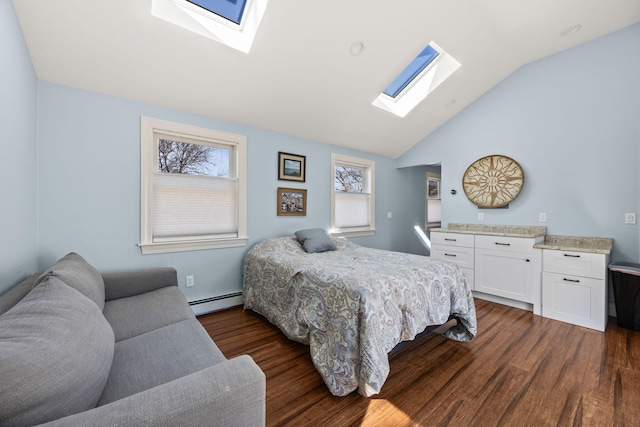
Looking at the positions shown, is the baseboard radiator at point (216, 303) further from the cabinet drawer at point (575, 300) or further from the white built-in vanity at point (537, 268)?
the cabinet drawer at point (575, 300)

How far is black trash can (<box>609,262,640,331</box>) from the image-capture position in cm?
253

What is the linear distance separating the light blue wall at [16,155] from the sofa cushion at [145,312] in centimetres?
56

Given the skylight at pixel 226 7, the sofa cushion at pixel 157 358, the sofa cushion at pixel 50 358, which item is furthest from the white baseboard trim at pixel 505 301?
the skylight at pixel 226 7

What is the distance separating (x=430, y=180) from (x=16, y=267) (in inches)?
240

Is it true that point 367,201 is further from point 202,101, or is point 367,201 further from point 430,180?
point 202,101

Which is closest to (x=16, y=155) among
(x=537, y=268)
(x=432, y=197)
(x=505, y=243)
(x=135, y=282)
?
(x=135, y=282)

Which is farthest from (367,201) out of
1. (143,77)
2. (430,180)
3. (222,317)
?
(143,77)

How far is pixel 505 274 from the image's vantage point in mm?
3213

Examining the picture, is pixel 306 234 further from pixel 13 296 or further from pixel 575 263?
pixel 575 263

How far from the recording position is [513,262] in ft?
10.3

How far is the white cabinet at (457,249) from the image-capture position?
351 cm

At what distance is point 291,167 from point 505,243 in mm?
2804

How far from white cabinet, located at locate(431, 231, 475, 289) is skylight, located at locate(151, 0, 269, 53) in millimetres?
3307

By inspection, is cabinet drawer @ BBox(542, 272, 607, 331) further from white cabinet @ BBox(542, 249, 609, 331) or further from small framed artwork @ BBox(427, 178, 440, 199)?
small framed artwork @ BBox(427, 178, 440, 199)
